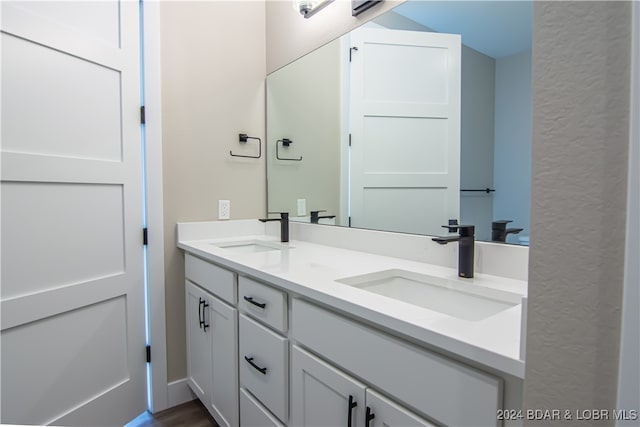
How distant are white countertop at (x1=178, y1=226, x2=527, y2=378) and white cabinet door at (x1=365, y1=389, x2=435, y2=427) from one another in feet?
0.53

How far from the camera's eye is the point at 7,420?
1210 mm

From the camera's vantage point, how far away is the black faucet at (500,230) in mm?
1054

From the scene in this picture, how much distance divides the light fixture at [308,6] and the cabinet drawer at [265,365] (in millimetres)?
1490

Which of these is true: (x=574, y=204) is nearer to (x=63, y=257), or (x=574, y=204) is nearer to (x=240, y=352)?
(x=240, y=352)

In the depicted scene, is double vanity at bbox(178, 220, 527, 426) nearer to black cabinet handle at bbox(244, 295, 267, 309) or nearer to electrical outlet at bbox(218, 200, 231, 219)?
black cabinet handle at bbox(244, 295, 267, 309)

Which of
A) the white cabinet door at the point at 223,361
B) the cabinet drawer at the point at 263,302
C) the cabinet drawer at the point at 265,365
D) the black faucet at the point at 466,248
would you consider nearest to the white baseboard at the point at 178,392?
the white cabinet door at the point at 223,361

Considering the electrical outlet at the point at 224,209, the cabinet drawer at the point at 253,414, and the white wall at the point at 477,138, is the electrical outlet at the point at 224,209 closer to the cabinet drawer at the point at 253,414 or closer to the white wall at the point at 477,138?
the cabinet drawer at the point at 253,414

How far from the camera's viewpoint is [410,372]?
0.69 m

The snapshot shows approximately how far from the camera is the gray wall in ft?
1.12

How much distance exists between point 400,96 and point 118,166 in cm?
130

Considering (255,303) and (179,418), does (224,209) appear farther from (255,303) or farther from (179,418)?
(179,418)

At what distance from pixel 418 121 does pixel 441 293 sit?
2.27 ft

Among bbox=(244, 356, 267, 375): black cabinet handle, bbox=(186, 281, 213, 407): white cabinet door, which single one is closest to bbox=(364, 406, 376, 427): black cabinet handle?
bbox=(244, 356, 267, 375): black cabinet handle

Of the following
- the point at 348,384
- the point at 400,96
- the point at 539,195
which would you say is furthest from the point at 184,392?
the point at 539,195
